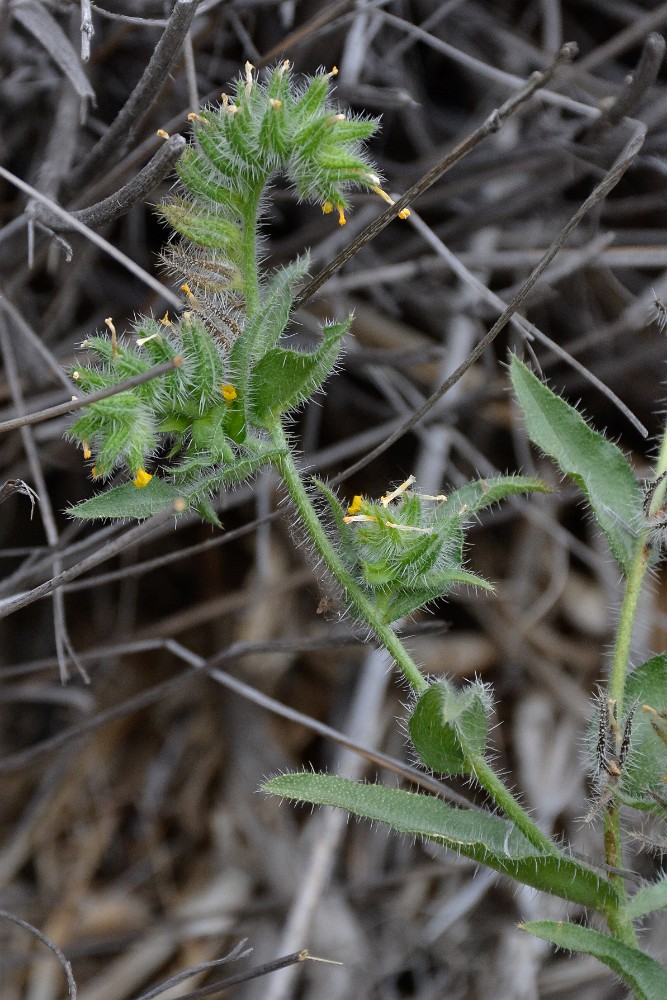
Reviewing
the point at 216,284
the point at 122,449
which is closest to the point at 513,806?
the point at 122,449

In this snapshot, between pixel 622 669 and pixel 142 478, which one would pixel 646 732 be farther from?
pixel 142 478

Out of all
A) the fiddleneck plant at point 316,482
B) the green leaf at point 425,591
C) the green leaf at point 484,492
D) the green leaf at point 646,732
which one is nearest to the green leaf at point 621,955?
the fiddleneck plant at point 316,482

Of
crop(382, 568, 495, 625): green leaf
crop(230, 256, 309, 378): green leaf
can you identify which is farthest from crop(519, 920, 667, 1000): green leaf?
crop(230, 256, 309, 378): green leaf

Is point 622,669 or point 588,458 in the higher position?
point 588,458

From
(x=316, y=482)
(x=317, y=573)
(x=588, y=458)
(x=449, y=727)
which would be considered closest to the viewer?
(x=449, y=727)

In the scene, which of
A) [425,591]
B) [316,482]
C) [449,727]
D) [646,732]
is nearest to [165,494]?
[316,482]

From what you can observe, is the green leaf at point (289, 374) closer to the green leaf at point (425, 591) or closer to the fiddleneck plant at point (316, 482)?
the fiddleneck plant at point (316, 482)
